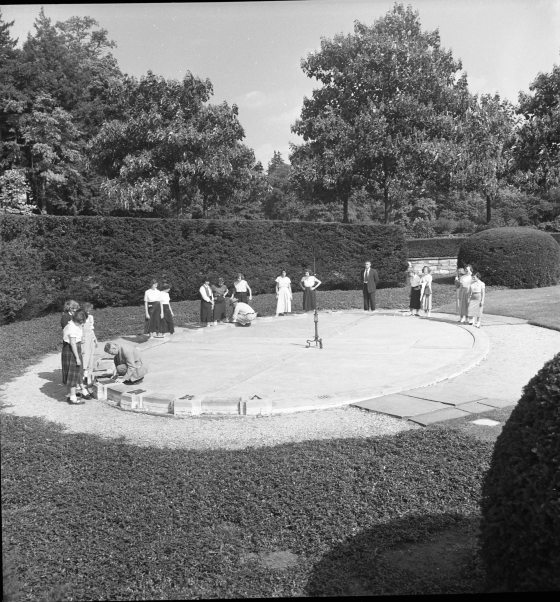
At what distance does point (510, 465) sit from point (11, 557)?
3.97 meters

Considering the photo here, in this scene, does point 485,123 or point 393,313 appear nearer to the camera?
point 393,313

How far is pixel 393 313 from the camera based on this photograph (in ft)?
68.9

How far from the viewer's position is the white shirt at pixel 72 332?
10.0m

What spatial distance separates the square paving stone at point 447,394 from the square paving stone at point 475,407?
105 mm

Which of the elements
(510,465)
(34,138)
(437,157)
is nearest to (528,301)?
(437,157)

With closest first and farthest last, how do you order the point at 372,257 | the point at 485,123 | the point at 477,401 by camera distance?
the point at 477,401
the point at 372,257
the point at 485,123

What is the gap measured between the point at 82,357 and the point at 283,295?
36.0 ft

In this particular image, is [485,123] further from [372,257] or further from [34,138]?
[34,138]

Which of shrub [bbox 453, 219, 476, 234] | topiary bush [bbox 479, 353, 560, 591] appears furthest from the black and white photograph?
shrub [bbox 453, 219, 476, 234]

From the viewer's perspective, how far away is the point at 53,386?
11.4 metres

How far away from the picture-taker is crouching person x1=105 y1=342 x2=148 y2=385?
10844 mm

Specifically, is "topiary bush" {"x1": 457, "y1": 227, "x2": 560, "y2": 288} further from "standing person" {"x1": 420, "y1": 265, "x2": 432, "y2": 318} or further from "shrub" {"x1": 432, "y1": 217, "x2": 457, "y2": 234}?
"shrub" {"x1": 432, "y1": 217, "x2": 457, "y2": 234}

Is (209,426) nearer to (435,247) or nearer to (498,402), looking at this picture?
(498,402)

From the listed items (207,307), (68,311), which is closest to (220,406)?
(68,311)
